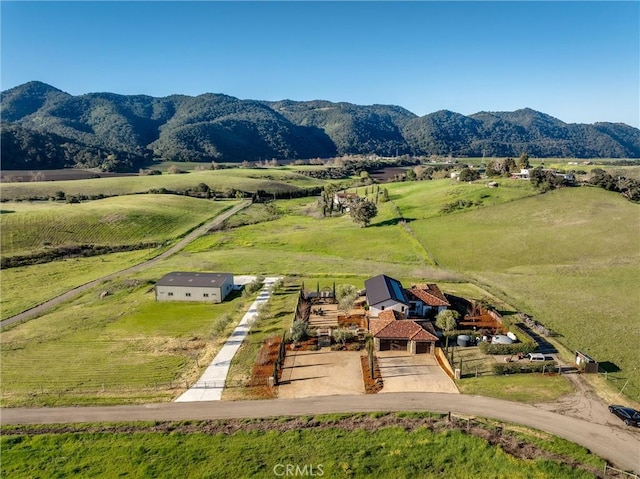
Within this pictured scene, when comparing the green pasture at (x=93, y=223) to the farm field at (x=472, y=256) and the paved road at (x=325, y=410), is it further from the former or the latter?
the paved road at (x=325, y=410)

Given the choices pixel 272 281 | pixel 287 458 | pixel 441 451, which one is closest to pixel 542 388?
pixel 441 451

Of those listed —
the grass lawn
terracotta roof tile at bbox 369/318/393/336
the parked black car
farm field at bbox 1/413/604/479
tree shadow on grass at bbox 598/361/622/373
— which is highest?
terracotta roof tile at bbox 369/318/393/336

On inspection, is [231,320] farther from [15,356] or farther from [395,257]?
[395,257]

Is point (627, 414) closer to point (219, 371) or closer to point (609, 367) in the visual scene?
point (609, 367)

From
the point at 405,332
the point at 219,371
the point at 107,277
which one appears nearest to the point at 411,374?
the point at 405,332

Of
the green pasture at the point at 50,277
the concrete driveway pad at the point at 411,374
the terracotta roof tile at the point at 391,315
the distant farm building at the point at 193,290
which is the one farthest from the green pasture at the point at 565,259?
the green pasture at the point at 50,277

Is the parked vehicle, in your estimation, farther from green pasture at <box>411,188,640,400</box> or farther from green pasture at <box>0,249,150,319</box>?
green pasture at <box>0,249,150,319</box>

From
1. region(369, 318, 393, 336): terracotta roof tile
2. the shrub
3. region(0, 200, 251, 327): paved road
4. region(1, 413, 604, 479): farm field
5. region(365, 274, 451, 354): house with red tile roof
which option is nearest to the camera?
region(1, 413, 604, 479): farm field

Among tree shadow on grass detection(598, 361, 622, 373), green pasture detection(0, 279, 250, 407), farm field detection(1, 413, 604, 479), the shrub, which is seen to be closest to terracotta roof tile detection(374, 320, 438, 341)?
the shrub
